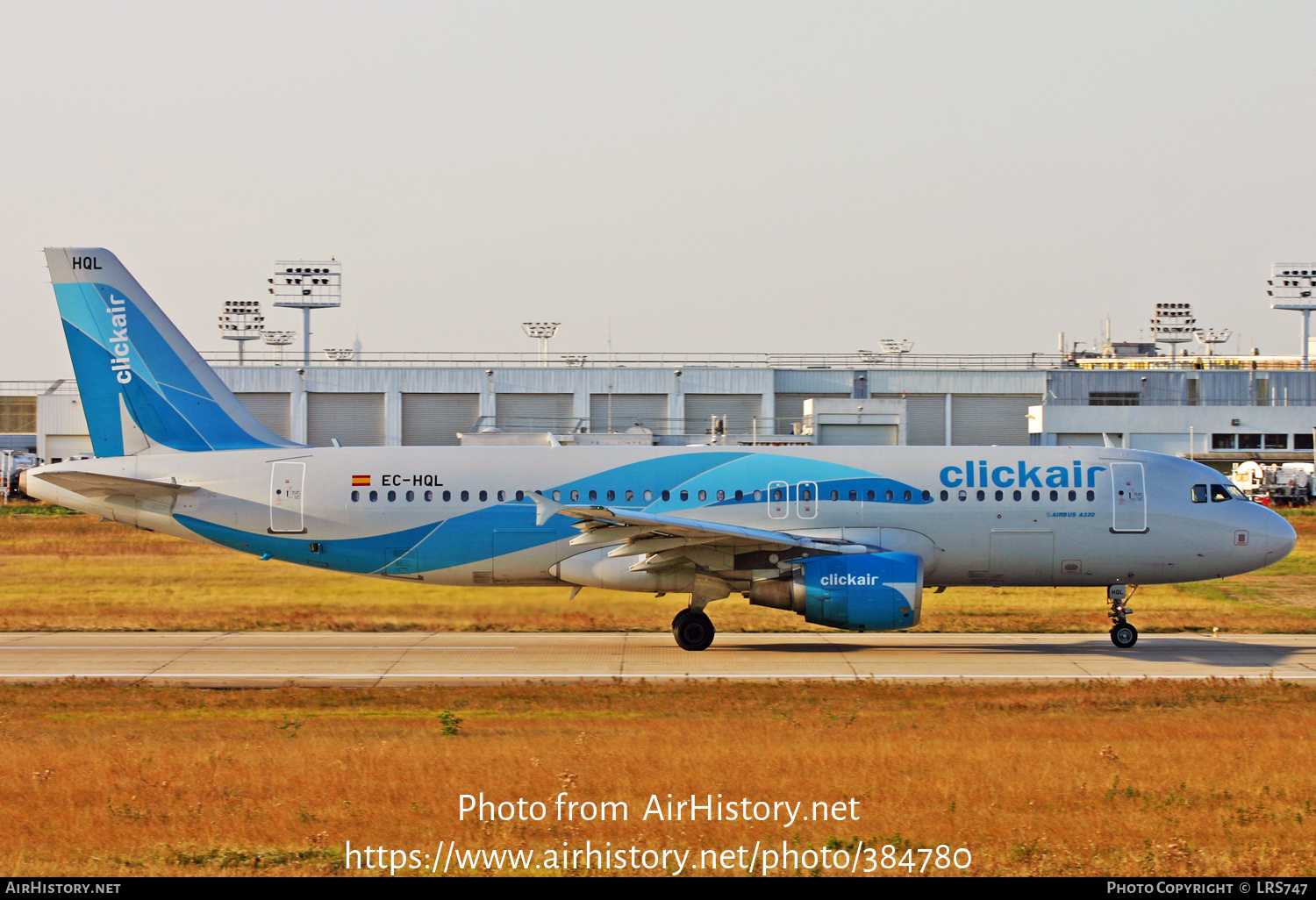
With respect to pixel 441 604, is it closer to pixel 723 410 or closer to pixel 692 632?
pixel 692 632

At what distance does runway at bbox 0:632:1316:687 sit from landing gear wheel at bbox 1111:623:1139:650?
23 cm

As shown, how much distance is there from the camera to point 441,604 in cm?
2569

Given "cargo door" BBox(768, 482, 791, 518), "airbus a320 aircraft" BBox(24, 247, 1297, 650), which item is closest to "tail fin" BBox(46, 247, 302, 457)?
"airbus a320 aircraft" BBox(24, 247, 1297, 650)

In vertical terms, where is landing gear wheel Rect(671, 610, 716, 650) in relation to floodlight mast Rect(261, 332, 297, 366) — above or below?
below

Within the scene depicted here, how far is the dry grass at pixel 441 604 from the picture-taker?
26516 mm

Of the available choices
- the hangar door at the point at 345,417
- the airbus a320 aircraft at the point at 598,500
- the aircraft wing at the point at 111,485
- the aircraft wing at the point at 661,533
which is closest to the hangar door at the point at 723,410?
the hangar door at the point at 345,417

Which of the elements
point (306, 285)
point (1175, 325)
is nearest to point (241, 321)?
point (306, 285)

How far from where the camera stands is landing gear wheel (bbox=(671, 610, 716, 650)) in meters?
23.4

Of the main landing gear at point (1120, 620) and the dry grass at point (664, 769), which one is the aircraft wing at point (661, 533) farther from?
the main landing gear at point (1120, 620)

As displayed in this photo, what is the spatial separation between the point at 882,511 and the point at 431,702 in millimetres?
10219

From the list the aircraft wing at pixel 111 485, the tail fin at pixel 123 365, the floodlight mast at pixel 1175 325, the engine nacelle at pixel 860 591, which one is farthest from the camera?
the floodlight mast at pixel 1175 325

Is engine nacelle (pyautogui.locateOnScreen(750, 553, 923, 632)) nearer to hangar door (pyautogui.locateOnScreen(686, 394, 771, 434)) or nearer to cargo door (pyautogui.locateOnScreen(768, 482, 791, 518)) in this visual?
cargo door (pyautogui.locateOnScreen(768, 482, 791, 518))

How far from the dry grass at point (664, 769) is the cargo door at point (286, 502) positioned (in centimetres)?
599
